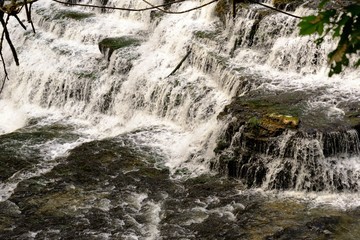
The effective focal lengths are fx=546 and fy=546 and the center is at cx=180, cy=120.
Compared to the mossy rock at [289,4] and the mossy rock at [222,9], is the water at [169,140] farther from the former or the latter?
the mossy rock at [289,4]

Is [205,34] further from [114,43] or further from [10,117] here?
[10,117]

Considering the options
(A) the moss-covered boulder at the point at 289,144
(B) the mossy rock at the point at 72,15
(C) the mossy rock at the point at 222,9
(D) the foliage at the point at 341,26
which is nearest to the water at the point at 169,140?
(A) the moss-covered boulder at the point at 289,144

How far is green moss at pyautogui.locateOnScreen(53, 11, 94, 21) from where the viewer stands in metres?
18.6

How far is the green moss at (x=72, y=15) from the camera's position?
18.6 metres

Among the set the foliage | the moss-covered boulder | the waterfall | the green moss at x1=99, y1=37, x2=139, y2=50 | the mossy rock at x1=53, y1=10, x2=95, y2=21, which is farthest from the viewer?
the mossy rock at x1=53, y1=10, x2=95, y2=21

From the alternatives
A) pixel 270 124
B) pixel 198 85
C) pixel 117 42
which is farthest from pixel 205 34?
pixel 270 124

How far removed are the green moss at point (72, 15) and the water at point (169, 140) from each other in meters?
1.22

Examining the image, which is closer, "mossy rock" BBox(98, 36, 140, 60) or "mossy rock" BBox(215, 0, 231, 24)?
"mossy rock" BBox(215, 0, 231, 24)

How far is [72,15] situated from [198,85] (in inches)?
301

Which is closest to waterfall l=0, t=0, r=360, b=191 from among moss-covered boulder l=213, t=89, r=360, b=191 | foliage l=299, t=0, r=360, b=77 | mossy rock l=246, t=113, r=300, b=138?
moss-covered boulder l=213, t=89, r=360, b=191

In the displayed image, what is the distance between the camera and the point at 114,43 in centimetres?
1583

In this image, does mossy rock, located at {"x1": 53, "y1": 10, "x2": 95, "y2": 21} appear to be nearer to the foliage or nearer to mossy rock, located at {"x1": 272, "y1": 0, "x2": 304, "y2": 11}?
mossy rock, located at {"x1": 272, "y1": 0, "x2": 304, "y2": 11}

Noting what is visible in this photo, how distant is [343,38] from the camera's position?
209cm

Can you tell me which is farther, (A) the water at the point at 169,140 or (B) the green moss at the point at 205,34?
(B) the green moss at the point at 205,34
